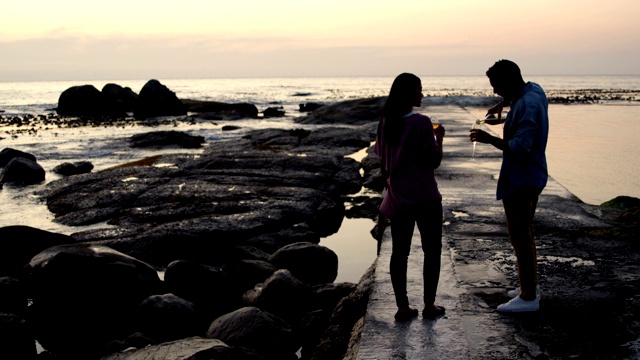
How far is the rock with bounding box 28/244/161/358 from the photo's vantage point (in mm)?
6070

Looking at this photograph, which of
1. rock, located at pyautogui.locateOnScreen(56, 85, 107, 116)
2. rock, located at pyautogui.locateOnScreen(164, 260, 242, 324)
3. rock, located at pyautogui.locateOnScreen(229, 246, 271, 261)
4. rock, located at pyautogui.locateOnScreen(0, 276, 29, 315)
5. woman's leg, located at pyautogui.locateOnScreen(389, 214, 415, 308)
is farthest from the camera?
rock, located at pyautogui.locateOnScreen(56, 85, 107, 116)

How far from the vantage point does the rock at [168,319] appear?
5.46 metres

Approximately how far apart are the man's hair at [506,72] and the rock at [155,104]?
3993 cm

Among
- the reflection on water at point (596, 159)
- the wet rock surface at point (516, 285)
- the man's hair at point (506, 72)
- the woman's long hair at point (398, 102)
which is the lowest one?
the reflection on water at point (596, 159)

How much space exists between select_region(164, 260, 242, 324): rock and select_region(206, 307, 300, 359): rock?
94 centimetres

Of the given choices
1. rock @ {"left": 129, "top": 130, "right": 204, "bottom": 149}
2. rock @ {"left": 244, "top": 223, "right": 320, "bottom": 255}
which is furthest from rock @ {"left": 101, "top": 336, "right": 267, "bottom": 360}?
rock @ {"left": 129, "top": 130, "right": 204, "bottom": 149}

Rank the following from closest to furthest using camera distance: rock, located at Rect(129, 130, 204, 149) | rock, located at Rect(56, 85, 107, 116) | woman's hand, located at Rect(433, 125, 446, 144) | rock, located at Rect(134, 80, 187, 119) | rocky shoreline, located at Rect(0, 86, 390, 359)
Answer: woman's hand, located at Rect(433, 125, 446, 144), rocky shoreline, located at Rect(0, 86, 390, 359), rock, located at Rect(129, 130, 204, 149), rock, located at Rect(134, 80, 187, 119), rock, located at Rect(56, 85, 107, 116)

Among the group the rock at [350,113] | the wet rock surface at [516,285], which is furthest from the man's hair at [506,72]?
the rock at [350,113]

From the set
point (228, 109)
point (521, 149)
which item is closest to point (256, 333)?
point (521, 149)

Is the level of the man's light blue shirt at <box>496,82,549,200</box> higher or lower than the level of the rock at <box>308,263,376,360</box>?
higher

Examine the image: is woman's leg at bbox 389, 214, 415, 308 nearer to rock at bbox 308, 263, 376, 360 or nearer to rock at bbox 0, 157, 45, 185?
rock at bbox 308, 263, 376, 360

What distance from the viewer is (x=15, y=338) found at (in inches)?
209

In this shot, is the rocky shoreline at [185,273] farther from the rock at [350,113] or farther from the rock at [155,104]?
the rock at [155,104]

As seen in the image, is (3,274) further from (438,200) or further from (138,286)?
(438,200)
